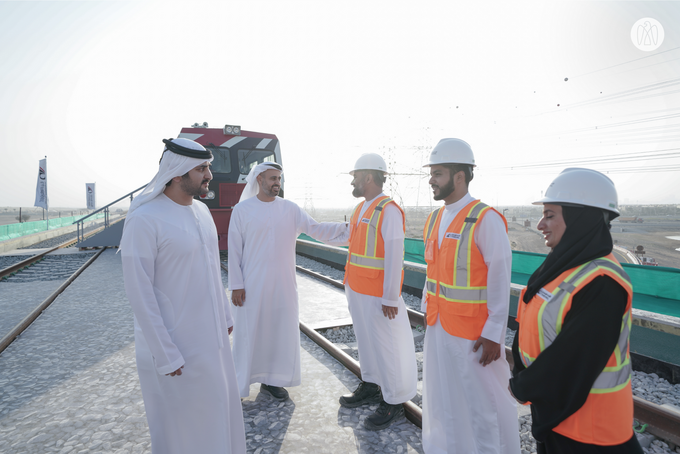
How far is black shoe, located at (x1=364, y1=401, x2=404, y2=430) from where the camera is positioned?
294cm

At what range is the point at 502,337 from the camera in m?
2.23

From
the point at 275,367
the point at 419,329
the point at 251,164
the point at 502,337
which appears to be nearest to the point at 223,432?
the point at 275,367

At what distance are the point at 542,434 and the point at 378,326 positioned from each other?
1718 mm

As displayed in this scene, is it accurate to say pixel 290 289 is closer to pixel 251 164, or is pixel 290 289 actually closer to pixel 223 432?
pixel 223 432

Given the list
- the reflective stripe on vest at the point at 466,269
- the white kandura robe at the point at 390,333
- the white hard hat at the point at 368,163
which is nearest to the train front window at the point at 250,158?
the white hard hat at the point at 368,163

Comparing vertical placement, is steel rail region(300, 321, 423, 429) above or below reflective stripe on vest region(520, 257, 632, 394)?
below

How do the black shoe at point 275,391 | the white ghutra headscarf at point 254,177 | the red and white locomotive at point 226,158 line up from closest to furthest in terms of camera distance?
1. the black shoe at point 275,391
2. the white ghutra headscarf at point 254,177
3. the red and white locomotive at point 226,158

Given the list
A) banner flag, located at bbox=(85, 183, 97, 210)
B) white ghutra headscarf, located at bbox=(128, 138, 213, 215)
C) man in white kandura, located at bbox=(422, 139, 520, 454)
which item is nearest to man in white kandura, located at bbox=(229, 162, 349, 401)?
white ghutra headscarf, located at bbox=(128, 138, 213, 215)

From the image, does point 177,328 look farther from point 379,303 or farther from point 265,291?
point 379,303

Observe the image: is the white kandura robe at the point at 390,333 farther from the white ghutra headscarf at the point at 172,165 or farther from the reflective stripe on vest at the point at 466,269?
the white ghutra headscarf at the point at 172,165

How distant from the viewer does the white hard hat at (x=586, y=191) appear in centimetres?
149

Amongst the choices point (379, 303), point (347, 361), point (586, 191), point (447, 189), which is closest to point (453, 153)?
point (447, 189)

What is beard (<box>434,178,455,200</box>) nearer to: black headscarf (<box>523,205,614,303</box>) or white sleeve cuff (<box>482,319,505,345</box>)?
white sleeve cuff (<box>482,319,505,345</box>)

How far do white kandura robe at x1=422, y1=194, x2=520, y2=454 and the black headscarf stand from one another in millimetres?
667
